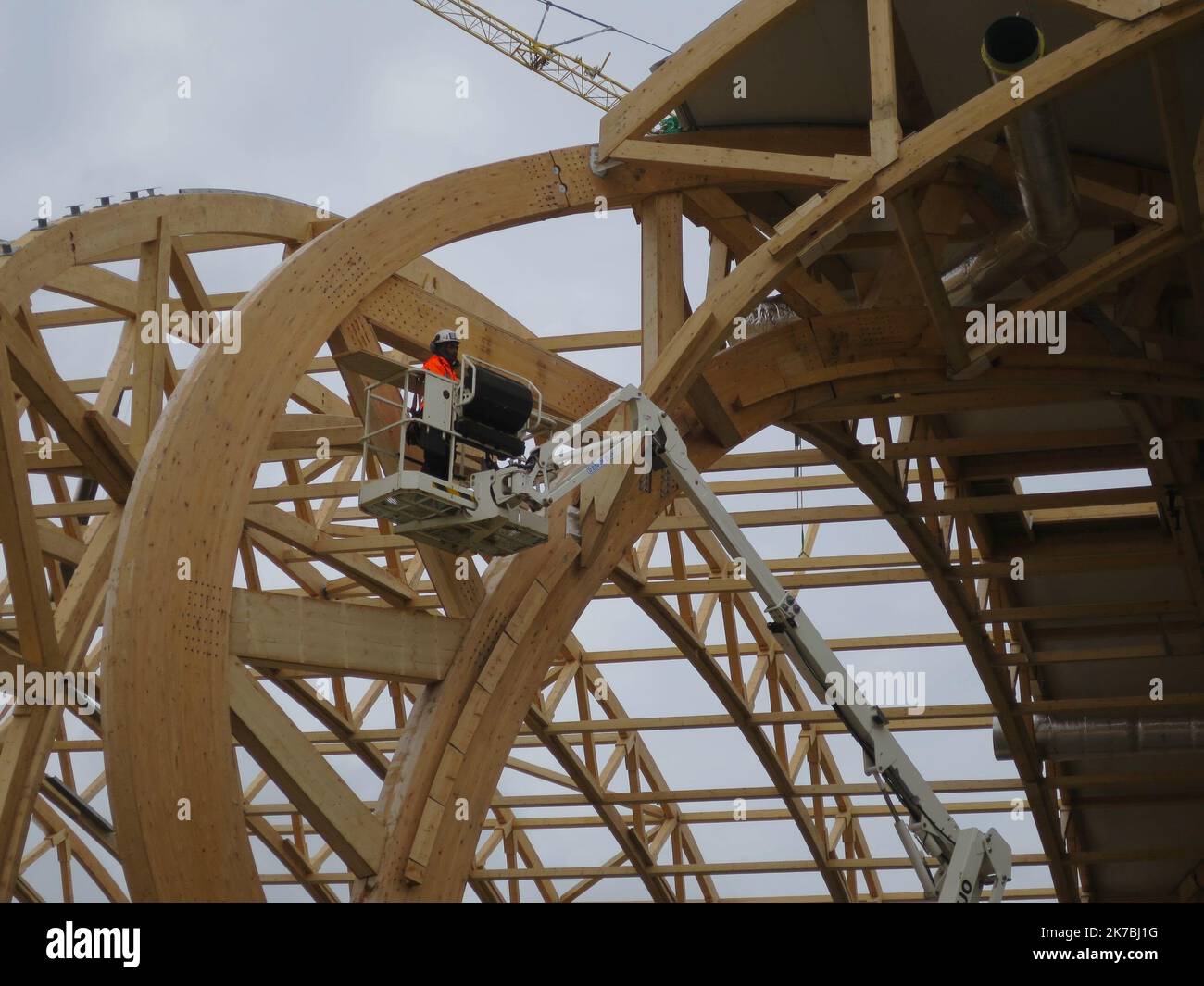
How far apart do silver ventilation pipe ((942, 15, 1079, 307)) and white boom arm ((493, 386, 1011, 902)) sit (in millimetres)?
4258

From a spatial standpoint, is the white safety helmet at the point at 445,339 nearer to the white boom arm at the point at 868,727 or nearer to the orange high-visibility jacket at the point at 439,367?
the orange high-visibility jacket at the point at 439,367

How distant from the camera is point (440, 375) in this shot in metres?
12.4

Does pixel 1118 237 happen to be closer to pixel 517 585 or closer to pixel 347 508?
pixel 517 585

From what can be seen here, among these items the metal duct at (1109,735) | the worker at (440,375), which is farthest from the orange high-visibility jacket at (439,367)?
the metal duct at (1109,735)

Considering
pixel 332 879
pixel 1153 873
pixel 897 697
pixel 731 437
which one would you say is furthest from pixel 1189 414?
pixel 332 879

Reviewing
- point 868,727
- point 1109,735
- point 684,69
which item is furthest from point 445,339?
point 1109,735

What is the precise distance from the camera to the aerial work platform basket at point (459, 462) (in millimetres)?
11938

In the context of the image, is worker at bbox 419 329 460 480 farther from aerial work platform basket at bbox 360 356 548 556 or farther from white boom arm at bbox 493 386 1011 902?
white boom arm at bbox 493 386 1011 902

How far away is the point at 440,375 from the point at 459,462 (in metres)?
0.68

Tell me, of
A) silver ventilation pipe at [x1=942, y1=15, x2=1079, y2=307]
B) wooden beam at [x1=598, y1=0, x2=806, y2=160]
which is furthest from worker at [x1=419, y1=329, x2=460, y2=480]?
silver ventilation pipe at [x1=942, y1=15, x2=1079, y2=307]

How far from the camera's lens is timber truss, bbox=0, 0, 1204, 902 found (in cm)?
1201

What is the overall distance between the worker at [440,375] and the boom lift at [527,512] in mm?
51
